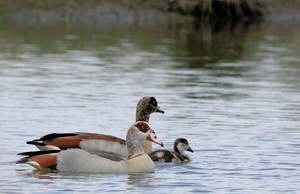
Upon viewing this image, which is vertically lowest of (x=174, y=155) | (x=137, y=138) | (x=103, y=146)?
(x=174, y=155)

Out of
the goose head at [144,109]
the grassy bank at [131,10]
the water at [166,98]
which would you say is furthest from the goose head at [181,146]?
the grassy bank at [131,10]

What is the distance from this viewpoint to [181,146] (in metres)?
15.6

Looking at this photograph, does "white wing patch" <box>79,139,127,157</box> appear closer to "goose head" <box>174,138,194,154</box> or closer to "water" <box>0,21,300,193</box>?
"water" <box>0,21,300,193</box>

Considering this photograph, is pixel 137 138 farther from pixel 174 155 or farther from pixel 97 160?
pixel 174 155

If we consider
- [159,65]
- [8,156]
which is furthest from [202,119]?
[159,65]

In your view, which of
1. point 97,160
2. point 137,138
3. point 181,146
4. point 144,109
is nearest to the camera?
point 97,160

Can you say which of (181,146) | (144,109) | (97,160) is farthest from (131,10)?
(97,160)

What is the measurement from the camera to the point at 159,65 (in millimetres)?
27641

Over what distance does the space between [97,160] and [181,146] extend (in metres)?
1.74

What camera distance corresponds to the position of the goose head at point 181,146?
A: 614 inches

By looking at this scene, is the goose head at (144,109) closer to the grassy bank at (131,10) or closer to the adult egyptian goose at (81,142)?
the adult egyptian goose at (81,142)

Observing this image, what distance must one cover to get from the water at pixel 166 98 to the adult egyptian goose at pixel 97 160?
15 cm

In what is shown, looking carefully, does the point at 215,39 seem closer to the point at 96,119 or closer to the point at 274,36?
the point at 274,36

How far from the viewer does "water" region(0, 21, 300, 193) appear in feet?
46.2
